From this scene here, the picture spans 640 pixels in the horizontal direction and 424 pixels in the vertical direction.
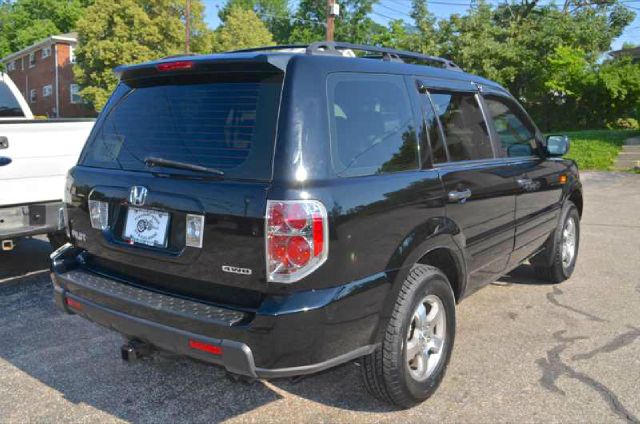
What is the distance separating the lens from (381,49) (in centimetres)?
349

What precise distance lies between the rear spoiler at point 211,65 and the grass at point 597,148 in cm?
1527

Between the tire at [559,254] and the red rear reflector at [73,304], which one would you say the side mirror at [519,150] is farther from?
the red rear reflector at [73,304]

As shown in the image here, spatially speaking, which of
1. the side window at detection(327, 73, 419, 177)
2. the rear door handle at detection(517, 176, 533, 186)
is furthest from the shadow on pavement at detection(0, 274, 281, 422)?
the rear door handle at detection(517, 176, 533, 186)

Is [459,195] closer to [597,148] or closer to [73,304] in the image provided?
[73,304]

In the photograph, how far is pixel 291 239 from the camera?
2.47 meters

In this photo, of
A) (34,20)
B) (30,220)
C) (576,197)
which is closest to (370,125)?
(576,197)

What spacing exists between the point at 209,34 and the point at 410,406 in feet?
119

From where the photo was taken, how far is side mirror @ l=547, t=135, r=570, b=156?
4898mm

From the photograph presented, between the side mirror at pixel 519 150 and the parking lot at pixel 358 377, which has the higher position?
the side mirror at pixel 519 150

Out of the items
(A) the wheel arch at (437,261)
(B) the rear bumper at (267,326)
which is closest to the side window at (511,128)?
(A) the wheel arch at (437,261)

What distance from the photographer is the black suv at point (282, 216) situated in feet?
8.18

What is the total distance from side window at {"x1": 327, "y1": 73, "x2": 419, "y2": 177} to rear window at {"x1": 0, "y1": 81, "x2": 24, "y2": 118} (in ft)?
20.0

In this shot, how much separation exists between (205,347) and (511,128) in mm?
3046

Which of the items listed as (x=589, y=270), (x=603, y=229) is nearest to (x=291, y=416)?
(x=589, y=270)
